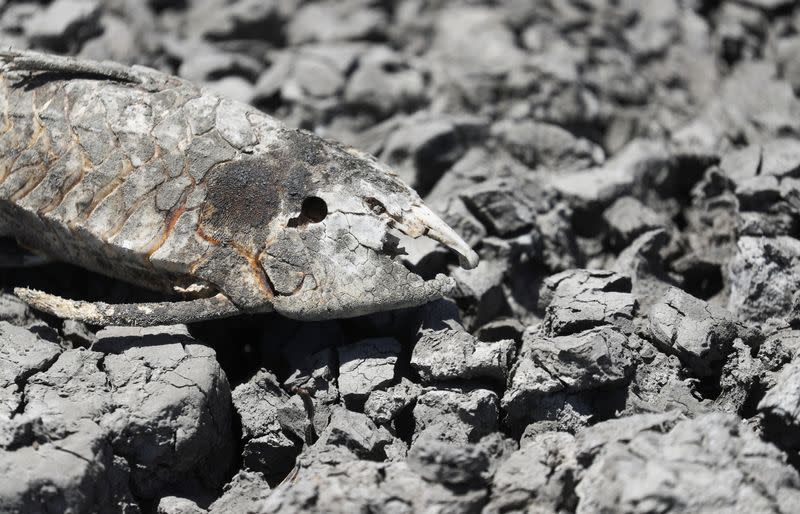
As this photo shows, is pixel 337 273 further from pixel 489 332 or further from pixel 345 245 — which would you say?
pixel 489 332

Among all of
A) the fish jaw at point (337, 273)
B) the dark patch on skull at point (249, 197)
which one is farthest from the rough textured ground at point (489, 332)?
the dark patch on skull at point (249, 197)

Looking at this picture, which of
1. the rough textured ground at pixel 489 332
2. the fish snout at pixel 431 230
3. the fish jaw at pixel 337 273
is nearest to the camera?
the rough textured ground at pixel 489 332

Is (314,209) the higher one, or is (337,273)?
(314,209)

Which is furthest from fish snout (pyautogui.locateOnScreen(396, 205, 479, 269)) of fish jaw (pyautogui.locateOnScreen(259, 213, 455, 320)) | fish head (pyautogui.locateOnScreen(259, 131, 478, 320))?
fish jaw (pyautogui.locateOnScreen(259, 213, 455, 320))

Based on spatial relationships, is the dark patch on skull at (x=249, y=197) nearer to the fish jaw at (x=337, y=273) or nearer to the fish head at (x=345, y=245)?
the fish head at (x=345, y=245)

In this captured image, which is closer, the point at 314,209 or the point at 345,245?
the point at 345,245

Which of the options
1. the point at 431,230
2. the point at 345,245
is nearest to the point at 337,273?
the point at 345,245

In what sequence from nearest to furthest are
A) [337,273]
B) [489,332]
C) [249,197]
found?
[337,273], [249,197], [489,332]
